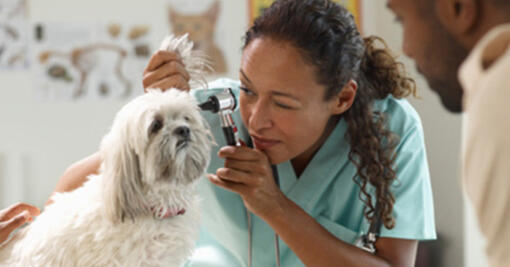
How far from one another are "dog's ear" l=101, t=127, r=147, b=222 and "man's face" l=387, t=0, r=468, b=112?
50 cm

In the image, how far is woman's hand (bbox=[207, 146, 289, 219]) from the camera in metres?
0.95

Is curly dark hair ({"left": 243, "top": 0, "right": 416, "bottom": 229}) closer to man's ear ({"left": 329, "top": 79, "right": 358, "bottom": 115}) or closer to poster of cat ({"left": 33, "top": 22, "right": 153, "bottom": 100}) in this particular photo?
man's ear ({"left": 329, "top": 79, "right": 358, "bottom": 115})

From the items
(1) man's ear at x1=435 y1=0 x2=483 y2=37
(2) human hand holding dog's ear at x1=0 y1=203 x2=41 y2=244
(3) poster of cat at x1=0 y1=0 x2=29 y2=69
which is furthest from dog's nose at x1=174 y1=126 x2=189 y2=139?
(3) poster of cat at x1=0 y1=0 x2=29 y2=69

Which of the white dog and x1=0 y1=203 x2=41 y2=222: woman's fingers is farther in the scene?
x1=0 y1=203 x2=41 y2=222: woman's fingers

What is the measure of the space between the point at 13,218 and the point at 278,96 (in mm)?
554

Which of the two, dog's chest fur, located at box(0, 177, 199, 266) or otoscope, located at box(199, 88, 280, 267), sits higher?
otoscope, located at box(199, 88, 280, 267)

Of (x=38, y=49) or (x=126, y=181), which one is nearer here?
(x=126, y=181)

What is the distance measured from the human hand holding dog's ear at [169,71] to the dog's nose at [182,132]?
0.14m

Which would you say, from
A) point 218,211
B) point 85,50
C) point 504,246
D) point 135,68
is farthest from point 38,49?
point 504,246

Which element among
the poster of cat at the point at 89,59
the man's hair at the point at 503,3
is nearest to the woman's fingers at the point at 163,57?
the man's hair at the point at 503,3

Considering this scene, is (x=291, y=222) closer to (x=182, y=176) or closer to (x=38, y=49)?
(x=182, y=176)

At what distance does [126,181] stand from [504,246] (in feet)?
1.95

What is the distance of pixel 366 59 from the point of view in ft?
3.84

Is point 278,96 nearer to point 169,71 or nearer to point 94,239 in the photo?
point 169,71
